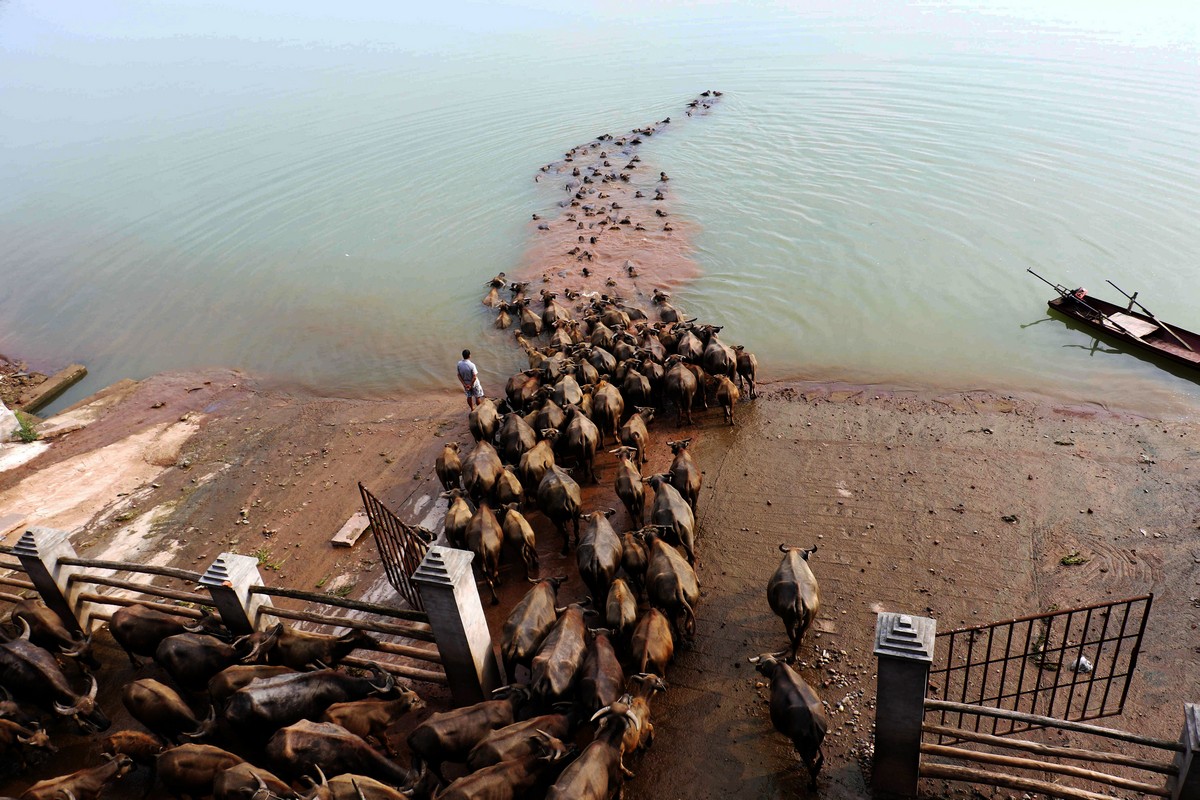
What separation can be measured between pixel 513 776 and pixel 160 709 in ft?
12.0

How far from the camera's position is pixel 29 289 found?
2383 cm

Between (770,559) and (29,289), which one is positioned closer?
(770,559)

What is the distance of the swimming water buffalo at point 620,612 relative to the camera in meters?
7.84

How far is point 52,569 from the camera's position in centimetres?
852

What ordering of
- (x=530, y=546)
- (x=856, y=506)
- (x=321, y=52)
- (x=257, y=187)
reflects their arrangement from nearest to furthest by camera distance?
(x=530, y=546) < (x=856, y=506) < (x=257, y=187) < (x=321, y=52)

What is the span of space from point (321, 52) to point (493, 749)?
56.9m

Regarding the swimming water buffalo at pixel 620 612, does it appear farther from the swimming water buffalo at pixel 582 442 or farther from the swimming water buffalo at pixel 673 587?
the swimming water buffalo at pixel 582 442

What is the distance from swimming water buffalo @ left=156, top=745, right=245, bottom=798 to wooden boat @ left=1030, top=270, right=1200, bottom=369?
52.8 ft

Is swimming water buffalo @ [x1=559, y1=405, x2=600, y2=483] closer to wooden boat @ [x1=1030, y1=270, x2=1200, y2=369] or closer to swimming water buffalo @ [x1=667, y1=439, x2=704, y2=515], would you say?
swimming water buffalo @ [x1=667, y1=439, x2=704, y2=515]

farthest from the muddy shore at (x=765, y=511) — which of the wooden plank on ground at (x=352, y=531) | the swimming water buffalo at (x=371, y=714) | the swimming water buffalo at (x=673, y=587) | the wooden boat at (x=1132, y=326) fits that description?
the wooden boat at (x=1132, y=326)

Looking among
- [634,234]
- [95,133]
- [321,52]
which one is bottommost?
[634,234]

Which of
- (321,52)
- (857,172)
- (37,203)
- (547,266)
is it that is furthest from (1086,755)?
(321,52)

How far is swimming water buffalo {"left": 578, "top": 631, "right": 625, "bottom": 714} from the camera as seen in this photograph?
695cm

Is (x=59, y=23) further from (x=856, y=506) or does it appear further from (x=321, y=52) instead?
(x=856, y=506)
